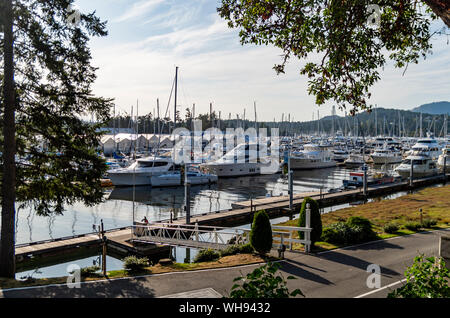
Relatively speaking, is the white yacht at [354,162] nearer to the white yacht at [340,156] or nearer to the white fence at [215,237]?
the white yacht at [340,156]

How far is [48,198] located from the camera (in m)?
13.3

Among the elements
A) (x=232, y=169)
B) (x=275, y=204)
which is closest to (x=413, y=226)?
(x=275, y=204)

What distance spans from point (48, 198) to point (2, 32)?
6.17 metres

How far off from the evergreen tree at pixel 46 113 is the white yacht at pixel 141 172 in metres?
33.8

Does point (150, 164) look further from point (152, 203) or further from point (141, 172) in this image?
point (152, 203)

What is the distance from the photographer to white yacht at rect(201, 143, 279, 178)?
2329 inches

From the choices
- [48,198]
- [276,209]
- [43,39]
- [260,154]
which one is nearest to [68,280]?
[48,198]

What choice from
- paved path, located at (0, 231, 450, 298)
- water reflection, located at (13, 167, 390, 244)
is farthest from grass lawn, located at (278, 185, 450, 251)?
water reflection, located at (13, 167, 390, 244)

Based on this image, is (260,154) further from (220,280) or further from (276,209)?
(220,280)

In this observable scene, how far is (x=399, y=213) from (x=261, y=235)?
1667 cm

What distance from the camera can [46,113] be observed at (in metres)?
12.8

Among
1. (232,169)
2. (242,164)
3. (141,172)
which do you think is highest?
(242,164)

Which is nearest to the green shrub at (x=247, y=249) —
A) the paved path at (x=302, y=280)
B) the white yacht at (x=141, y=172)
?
the paved path at (x=302, y=280)

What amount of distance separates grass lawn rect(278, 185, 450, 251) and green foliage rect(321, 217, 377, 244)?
443 millimetres
